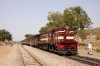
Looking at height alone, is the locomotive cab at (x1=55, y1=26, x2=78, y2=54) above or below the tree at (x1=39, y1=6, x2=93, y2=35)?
below

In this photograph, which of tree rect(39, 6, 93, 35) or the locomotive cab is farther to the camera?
tree rect(39, 6, 93, 35)

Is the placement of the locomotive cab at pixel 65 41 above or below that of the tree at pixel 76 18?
below

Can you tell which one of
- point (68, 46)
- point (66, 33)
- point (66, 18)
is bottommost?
point (68, 46)

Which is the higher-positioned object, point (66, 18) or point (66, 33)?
point (66, 18)

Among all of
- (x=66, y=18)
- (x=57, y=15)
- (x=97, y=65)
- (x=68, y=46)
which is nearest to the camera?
(x=97, y=65)

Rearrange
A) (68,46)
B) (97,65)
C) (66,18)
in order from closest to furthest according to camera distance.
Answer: (97,65) < (68,46) < (66,18)

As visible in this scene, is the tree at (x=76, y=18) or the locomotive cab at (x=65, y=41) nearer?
the locomotive cab at (x=65, y=41)

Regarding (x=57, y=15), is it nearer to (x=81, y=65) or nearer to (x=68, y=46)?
(x=68, y=46)

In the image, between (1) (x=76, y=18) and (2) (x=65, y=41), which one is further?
(1) (x=76, y=18)

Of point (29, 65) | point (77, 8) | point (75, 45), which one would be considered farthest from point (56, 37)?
point (77, 8)

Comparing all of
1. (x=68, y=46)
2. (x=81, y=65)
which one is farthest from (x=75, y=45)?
(x=81, y=65)

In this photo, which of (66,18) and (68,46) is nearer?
(68,46)

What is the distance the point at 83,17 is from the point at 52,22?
2676 centimetres

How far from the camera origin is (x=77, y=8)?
62.7 metres
